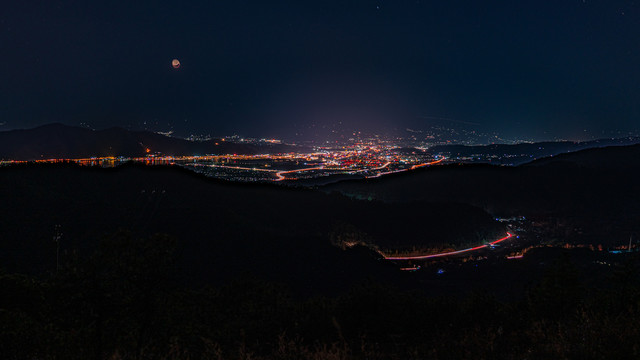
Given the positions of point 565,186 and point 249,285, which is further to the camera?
point 565,186

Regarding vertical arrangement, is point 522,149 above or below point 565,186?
above

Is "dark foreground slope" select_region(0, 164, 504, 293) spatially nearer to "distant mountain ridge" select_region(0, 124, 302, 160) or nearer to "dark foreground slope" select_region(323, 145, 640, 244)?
"dark foreground slope" select_region(323, 145, 640, 244)

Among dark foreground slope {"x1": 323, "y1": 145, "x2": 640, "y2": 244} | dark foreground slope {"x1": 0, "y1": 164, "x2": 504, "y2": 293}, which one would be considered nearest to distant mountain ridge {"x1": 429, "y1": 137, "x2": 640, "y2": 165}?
dark foreground slope {"x1": 323, "y1": 145, "x2": 640, "y2": 244}

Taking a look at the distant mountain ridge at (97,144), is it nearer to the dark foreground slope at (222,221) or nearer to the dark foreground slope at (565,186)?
the dark foreground slope at (222,221)

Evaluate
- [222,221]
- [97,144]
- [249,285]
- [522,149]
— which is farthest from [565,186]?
[97,144]

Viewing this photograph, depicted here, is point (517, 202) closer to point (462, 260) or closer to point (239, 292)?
point (462, 260)

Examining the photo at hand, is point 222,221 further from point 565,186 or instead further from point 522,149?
point 565,186
